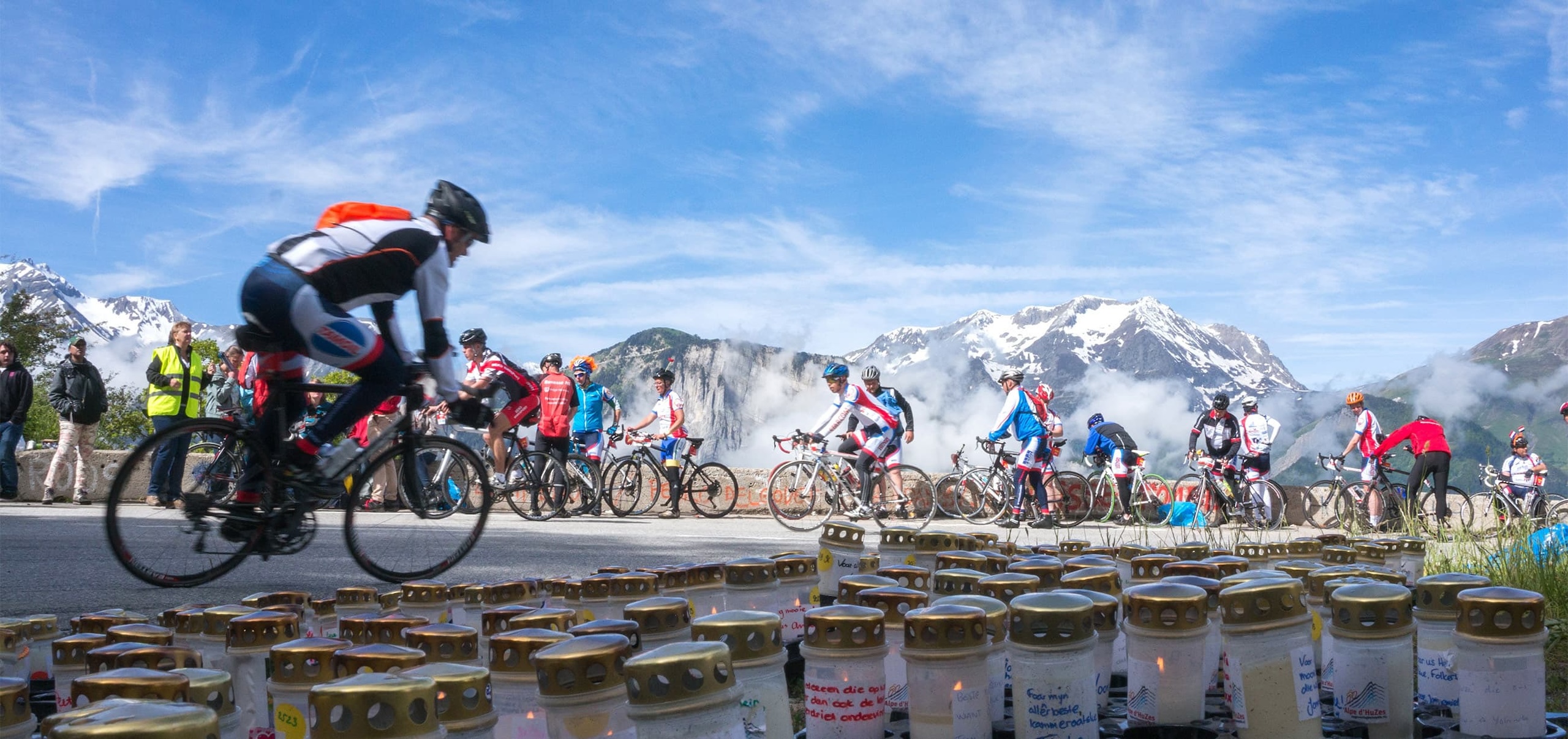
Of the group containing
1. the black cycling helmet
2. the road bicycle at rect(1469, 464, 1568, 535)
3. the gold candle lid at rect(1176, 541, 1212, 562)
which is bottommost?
the road bicycle at rect(1469, 464, 1568, 535)

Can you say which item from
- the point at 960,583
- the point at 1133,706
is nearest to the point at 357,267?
the point at 960,583

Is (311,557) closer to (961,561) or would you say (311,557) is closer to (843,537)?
(843,537)

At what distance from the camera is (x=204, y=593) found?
4.71 m

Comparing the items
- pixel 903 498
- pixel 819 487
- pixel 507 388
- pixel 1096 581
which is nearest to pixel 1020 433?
pixel 903 498

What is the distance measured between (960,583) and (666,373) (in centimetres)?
1307

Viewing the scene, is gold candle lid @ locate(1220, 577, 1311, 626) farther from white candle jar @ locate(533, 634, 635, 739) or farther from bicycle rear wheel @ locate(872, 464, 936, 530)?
bicycle rear wheel @ locate(872, 464, 936, 530)

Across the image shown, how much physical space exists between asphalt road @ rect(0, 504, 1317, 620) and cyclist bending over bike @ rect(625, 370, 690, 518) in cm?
349

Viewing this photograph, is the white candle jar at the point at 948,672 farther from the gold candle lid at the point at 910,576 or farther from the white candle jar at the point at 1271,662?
the gold candle lid at the point at 910,576

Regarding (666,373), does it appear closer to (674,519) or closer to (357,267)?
(674,519)

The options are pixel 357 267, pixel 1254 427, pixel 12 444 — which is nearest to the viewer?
pixel 357 267

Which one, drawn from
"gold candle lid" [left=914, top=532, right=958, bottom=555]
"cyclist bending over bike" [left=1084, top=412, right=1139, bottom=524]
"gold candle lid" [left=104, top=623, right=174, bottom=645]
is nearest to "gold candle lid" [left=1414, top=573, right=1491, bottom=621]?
"gold candle lid" [left=914, top=532, right=958, bottom=555]

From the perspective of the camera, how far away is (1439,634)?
2.14 metres

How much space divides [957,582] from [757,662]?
73 centimetres

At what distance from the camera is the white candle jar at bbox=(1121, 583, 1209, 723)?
185 cm
